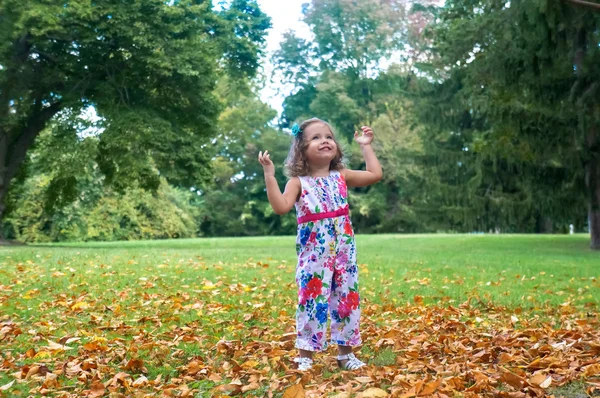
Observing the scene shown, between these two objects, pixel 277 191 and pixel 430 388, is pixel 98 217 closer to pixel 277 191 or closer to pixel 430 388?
pixel 277 191

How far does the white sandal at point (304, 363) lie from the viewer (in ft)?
14.7

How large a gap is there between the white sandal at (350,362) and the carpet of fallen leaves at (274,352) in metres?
0.07

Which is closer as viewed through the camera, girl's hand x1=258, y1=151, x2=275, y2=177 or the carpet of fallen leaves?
the carpet of fallen leaves

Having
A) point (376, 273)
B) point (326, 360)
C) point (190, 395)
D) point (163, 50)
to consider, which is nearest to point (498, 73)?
point (376, 273)

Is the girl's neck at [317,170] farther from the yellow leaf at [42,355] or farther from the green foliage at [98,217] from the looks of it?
the green foliage at [98,217]

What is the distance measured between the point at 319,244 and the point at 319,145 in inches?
25.5

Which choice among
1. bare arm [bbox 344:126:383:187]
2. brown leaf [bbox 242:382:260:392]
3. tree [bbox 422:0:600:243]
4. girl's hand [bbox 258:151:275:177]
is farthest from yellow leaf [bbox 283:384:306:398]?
tree [bbox 422:0:600:243]

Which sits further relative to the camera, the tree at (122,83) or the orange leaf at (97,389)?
the tree at (122,83)

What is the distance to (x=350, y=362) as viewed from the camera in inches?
181

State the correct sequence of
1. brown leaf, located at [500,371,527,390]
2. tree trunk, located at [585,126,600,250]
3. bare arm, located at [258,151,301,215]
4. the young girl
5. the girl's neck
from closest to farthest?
1. brown leaf, located at [500,371,527,390]
2. bare arm, located at [258,151,301,215]
3. the young girl
4. the girl's neck
5. tree trunk, located at [585,126,600,250]

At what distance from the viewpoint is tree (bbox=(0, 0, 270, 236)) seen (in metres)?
19.6

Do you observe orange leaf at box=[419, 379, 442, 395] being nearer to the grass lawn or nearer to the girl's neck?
the grass lawn

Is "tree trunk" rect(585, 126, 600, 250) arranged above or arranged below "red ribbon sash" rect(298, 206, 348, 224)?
above

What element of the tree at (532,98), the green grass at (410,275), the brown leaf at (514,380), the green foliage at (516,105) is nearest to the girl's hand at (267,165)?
the brown leaf at (514,380)
